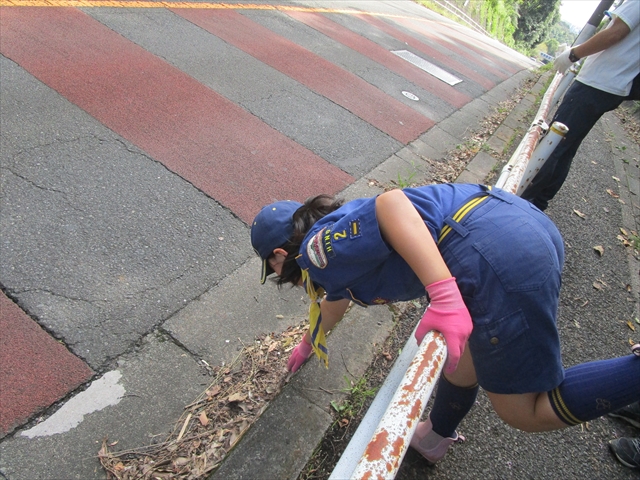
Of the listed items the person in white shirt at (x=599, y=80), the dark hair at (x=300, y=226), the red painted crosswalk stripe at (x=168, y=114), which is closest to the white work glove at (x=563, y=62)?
the person in white shirt at (x=599, y=80)

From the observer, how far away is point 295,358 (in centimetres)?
237

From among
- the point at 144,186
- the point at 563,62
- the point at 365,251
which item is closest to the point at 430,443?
the point at 365,251

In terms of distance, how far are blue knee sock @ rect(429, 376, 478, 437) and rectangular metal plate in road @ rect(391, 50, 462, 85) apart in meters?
7.42

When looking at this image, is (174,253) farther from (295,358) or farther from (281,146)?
(281,146)

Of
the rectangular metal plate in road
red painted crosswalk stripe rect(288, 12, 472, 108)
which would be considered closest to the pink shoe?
red painted crosswalk stripe rect(288, 12, 472, 108)

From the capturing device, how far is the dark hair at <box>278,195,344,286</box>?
5.84 ft

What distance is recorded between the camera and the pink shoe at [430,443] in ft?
6.91

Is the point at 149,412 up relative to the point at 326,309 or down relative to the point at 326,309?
down

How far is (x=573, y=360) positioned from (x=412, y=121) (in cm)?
383

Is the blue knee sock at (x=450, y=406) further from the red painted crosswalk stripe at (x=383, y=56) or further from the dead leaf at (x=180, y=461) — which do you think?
the red painted crosswalk stripe at (x=383, y=56)

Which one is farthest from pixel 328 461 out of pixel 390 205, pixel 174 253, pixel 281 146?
pixel 281 146

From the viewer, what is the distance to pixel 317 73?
21.2 ft

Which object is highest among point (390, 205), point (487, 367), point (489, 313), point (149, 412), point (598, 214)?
point (390, 205)

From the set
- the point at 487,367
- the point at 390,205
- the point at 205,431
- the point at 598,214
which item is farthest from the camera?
the point at 598,214
